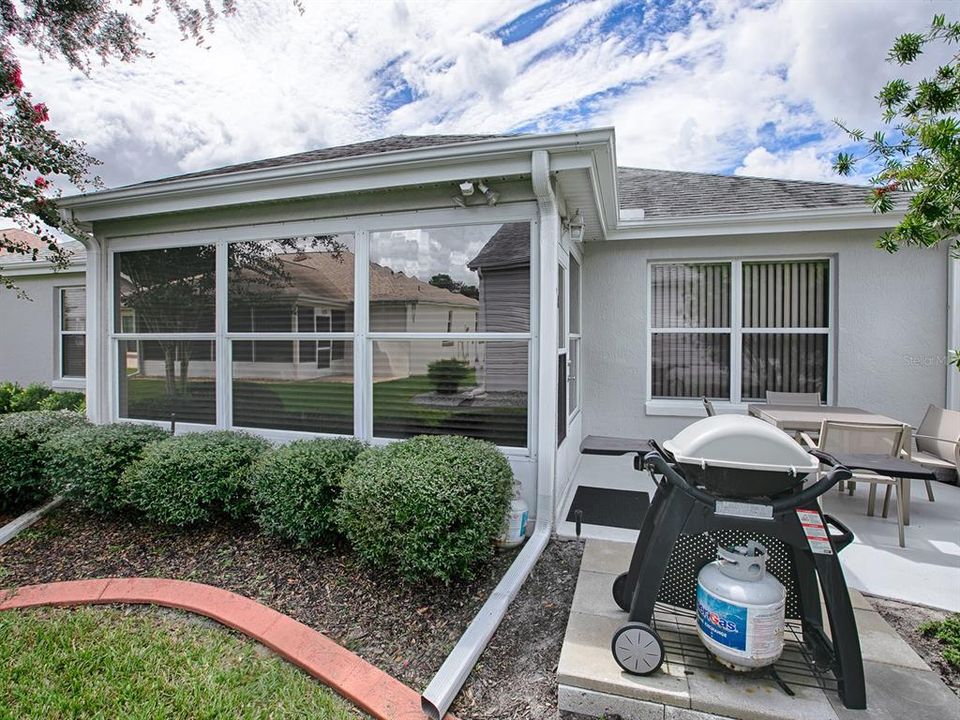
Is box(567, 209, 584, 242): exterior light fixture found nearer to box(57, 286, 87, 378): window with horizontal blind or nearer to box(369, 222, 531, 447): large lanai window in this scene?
box(369, 222, 531, 447): large lanai window

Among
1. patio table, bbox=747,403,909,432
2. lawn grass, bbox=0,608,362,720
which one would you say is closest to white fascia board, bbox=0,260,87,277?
lawn grass, bbox=0,608,362,720

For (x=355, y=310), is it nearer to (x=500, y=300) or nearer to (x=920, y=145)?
(x=500, y=300)

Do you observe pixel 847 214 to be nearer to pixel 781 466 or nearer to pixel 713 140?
pixel 781 466

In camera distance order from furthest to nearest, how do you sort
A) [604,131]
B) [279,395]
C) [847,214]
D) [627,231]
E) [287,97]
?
[287,97] < [627,231] < [847,214] < [279,395] < [604,131]

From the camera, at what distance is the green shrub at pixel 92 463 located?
4.09 metres

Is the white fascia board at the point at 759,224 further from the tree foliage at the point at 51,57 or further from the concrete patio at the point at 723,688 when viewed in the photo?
the tree foliage at the point at 51,57

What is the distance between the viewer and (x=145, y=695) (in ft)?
7.52

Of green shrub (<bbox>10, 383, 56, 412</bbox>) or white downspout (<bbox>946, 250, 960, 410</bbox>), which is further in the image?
green shrub (<bbox>10, 383, 56, 412</bbox>)

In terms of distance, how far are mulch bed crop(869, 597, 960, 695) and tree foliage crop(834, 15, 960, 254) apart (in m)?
2.22

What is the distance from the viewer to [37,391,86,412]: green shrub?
851cm

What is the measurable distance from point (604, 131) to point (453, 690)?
11.8 feet

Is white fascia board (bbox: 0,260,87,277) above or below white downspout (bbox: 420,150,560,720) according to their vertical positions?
above

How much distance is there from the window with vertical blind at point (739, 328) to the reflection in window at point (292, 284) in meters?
4.19

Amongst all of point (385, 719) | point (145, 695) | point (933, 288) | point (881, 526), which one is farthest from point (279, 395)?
point (933, 288)
